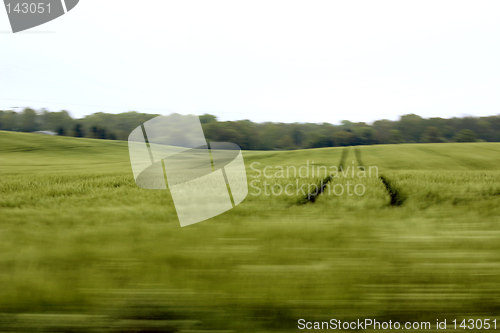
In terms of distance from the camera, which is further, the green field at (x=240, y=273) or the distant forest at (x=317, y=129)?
the distant forest at (x=317, y=129)

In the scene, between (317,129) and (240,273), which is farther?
(317,129)

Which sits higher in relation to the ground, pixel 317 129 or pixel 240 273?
pixel 317 129

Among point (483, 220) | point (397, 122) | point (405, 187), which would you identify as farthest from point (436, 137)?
point (483, 220)

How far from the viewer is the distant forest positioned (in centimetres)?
4269

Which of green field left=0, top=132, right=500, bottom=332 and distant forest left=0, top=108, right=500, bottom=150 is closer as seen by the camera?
green field left=0, top=132, right=500, bottom=332

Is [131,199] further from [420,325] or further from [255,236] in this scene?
[420,325]

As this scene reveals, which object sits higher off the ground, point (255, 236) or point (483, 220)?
point (255, 236)

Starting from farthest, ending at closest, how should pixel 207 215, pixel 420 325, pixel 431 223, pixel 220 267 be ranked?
1. pixel 207 215
2. pixel 431 223
3. pixel 220 267
4. pixel 420 325

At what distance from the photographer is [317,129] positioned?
5066cm

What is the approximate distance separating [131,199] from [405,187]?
20.0ft

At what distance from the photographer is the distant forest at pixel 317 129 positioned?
140 feet

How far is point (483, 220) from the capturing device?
3.16 meters

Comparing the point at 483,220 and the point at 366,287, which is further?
the point at 483,220

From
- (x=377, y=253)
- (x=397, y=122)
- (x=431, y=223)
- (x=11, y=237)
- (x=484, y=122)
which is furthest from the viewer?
(x=397, y=122)
